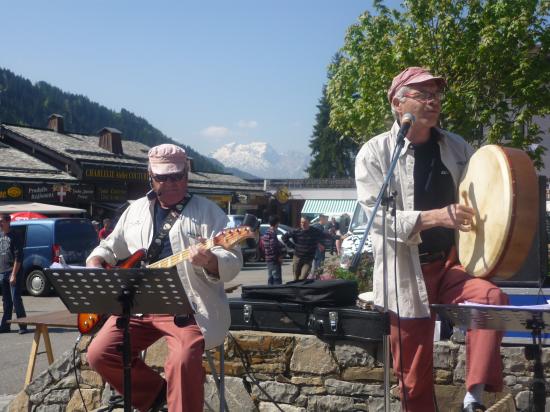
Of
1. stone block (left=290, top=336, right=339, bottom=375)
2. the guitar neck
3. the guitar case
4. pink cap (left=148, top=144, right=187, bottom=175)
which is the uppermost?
pink cap (left=148, top=144, right=187, bottom=175)

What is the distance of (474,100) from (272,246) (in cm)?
565

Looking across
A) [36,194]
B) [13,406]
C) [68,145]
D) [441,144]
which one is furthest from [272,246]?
[68,145]

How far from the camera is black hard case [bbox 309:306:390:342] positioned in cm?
498

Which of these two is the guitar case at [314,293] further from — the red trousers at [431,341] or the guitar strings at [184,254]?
the red trousers at [431,341]

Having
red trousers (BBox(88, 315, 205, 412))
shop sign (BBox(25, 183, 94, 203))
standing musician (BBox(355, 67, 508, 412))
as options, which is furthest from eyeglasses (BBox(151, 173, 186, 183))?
shop sign (BBox(25, 183, 94, 203))

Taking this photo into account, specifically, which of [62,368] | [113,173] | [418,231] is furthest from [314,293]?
[113,173]

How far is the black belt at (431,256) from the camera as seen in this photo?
12.5 ft

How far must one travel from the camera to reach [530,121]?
1522 centimetres

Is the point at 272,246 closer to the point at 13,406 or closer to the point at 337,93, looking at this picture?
the point at 337,93

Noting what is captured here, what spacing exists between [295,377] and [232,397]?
0.51 m

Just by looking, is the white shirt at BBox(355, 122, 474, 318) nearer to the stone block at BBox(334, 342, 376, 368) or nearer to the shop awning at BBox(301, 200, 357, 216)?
the stone block at BBox(334, 342, 376, 368)

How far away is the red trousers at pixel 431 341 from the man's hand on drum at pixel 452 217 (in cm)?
32

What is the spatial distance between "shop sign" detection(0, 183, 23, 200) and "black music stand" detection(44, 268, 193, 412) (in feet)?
87.8

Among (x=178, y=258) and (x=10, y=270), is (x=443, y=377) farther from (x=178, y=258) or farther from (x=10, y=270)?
(x=10, y=270)
